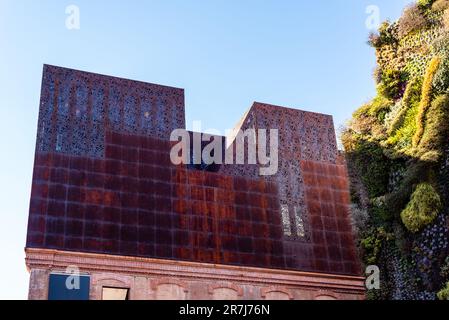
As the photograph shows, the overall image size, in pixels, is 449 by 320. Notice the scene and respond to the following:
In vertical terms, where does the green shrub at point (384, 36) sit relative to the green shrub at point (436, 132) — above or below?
above

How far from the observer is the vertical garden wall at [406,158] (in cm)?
3017

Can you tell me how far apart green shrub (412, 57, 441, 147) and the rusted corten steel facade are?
4190mm

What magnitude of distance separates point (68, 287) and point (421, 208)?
15463 mm

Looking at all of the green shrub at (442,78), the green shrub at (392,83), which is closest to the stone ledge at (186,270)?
the green shrub at (442,78)

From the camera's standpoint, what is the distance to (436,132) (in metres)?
31.4

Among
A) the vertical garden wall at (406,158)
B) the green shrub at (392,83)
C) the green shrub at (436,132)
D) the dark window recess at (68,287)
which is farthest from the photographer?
the green shrub at (392,83)

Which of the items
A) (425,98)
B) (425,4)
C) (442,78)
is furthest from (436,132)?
(425,4)

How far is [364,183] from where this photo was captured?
113 ft

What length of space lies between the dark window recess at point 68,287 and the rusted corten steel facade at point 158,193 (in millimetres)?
1154

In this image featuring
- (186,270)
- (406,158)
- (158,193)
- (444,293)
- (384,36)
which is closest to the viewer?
(444,293)

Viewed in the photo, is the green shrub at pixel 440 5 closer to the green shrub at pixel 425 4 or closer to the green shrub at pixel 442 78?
the green shrub at pixel 425 4

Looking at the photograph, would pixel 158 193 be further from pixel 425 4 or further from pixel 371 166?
pixel 425 4
